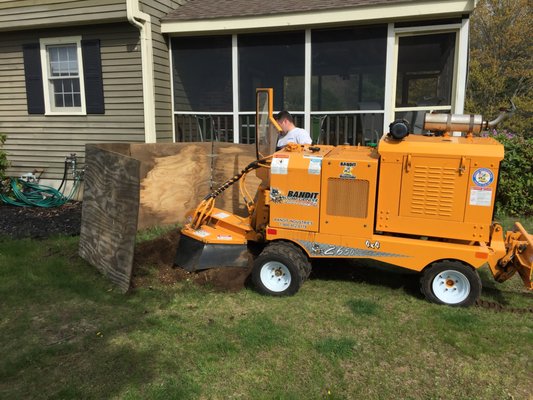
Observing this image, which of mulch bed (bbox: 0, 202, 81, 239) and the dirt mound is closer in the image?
the dirt mound

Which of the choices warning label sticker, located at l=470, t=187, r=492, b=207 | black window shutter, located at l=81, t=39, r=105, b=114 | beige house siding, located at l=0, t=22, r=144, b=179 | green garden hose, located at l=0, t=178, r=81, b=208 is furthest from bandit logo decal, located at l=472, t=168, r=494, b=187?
green garden hose, located at l=0, t=178, r=81, b=208

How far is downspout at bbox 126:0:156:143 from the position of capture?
790 centimetres

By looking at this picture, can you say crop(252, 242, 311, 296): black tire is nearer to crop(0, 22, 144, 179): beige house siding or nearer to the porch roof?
the porch roof

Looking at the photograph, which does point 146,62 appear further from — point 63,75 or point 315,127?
point 315,127

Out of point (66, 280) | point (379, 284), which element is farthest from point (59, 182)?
Answer: point (379, 284)

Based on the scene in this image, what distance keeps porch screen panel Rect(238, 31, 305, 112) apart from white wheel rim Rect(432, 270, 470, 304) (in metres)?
5.04

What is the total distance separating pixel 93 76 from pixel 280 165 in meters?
5.80

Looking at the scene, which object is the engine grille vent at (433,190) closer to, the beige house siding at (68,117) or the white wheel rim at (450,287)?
the white wheel rim at (450,287)

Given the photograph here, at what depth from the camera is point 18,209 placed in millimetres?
8102

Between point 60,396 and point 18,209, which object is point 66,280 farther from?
point 18,209

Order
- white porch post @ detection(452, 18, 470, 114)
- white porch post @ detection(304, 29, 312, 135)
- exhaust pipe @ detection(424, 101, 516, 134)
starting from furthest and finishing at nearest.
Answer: white porch post @ detection(304, 29, 312, 135) < white porch post @ detection(452, 18, 470, 114) < exhaust pipe @ detection(424, 101, 516, 134)

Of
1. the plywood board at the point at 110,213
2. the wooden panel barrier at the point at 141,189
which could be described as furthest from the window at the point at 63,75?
the plywood board at the point at 110,213

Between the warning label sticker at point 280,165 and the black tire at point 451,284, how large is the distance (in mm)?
1652

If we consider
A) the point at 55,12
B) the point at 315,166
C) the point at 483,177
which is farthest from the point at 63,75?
the point at 483,177
